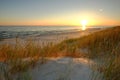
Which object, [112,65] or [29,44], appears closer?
[112,65]

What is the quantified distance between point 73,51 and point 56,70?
69.7 inches

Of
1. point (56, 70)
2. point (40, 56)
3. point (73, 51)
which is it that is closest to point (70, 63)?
point (56, 70)

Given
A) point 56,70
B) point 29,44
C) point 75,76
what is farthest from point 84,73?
point 29,44

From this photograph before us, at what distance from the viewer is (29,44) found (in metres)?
4.62

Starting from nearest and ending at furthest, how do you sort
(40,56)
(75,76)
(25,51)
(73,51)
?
(75,76) < (40,56) < (25,51) < (73,51)

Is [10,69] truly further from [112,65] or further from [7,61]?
[112,65]

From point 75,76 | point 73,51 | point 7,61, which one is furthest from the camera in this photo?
point 73,51

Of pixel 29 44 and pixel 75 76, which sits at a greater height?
pixel 29 44

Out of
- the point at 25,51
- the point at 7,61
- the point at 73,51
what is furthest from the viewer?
the point at 73,51

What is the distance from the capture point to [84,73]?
353cm

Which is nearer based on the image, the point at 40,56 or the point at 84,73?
the point at 84,73

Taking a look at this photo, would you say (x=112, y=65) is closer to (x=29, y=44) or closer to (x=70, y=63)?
(x=70, y=63)

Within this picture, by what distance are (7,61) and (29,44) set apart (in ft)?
3.40

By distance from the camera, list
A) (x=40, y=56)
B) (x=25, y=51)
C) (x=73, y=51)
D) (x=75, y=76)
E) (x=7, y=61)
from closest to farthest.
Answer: (x=75, y=76), (x=7, y=61), (x=40, y=56), (x=25, y=51), (x=73, y=51)
